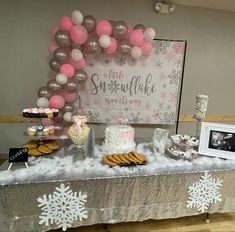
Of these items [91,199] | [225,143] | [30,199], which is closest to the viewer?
[30,199]

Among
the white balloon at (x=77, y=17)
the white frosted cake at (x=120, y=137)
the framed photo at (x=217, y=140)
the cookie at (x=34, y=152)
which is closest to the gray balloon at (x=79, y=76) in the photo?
the white balloon at (x=77, y=17)

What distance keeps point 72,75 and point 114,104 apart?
0.84 metres

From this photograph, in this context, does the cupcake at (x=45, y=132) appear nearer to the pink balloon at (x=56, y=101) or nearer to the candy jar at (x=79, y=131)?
the candy jar at (x=79, y=131)

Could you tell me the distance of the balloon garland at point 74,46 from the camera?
2336 mm

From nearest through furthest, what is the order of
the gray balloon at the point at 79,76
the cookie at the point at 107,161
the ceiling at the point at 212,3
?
the cookie at the point at 107,161 < the gray balloon at the point at 79,76 < the ceiling at the point at 212,3

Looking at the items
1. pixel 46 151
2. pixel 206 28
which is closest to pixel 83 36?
pixel 46 151

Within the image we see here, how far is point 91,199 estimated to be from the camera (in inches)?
59.2

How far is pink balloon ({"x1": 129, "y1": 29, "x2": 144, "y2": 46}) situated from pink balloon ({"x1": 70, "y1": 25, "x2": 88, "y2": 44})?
0.52 metres

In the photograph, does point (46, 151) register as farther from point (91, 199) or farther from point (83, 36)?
point (83, 36)

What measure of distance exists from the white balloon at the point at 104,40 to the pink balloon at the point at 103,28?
39 millimetres

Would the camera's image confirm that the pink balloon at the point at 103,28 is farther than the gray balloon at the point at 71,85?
No

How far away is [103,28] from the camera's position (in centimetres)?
235

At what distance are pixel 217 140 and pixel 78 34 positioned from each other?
1637 millimetres

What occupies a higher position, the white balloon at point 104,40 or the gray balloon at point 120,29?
the gray balloon at point 120,29
